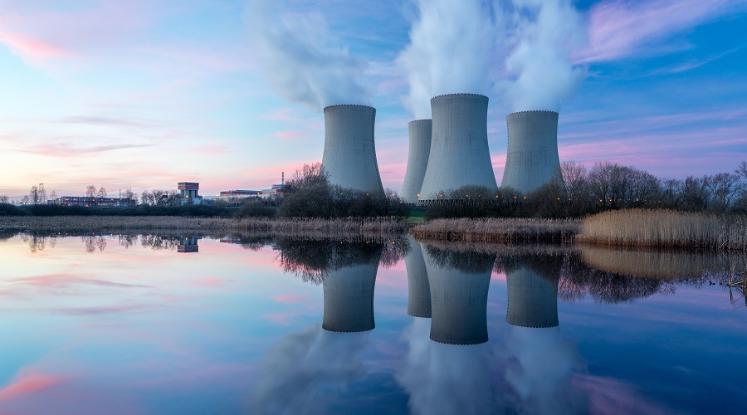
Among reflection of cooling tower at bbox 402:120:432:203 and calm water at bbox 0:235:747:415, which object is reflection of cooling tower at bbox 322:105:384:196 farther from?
calm water at bbox 0:235:747:415

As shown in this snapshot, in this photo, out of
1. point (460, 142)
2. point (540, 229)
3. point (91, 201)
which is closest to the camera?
point (540, 229)

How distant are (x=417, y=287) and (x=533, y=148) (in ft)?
40.9

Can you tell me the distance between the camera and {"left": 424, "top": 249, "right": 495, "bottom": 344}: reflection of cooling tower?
4.65 meters

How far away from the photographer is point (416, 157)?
2472 cm

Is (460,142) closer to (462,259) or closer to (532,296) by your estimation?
(462,259)

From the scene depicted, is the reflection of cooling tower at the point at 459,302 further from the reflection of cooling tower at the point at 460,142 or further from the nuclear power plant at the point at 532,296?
the reflection of cooling tower at the point at 460,142

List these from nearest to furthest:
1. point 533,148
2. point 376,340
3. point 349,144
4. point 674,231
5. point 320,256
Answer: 1. point 376,340
2. point 674,231
3. point 320,256
4. point 533,148
5. point 349,144

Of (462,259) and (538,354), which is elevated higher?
(462,259)

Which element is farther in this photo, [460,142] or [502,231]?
[460,142]

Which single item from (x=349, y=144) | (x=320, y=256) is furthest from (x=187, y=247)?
(x=349, y=144)

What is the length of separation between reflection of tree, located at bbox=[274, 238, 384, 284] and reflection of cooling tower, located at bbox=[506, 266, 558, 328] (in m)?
2.62

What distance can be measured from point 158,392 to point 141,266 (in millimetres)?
6864

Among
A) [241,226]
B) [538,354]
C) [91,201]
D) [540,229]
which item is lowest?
[538,354]

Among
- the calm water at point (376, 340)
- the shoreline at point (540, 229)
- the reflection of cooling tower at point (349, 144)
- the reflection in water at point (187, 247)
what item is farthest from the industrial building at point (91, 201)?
the calm water at point (376, 340)
